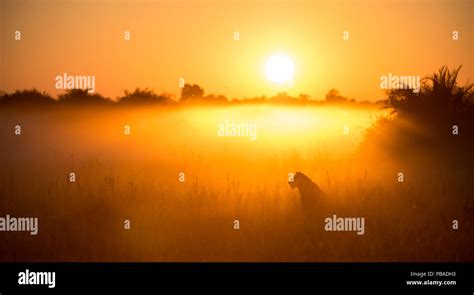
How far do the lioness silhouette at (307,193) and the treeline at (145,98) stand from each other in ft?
3.53

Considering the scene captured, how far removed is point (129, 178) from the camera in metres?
9.99

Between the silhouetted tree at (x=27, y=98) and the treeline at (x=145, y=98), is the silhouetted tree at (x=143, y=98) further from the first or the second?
the silhouetted tree at (x=27, y=98)

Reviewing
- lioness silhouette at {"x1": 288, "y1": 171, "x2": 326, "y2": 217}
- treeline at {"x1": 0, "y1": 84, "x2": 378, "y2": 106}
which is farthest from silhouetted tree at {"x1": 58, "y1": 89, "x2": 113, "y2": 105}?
lioness silhouette at {"x1": 288, "y1": 171, "x2": 326, "y2": 217}

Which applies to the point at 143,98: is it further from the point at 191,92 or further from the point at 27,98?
the point at 27,98

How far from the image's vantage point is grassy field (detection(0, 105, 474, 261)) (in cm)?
961

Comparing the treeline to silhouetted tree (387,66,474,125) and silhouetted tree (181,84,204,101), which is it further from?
silhouetted tree (387,66,474,125)

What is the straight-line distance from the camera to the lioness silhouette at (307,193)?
9773mm

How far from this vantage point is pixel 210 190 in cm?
997

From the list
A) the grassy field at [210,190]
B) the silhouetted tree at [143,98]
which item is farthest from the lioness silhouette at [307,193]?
the silhouetted tree at [143,98]

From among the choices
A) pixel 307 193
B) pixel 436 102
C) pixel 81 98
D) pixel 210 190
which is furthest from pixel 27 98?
pixel 436 102

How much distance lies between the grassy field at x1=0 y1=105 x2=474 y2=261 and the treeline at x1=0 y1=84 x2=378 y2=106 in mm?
122
